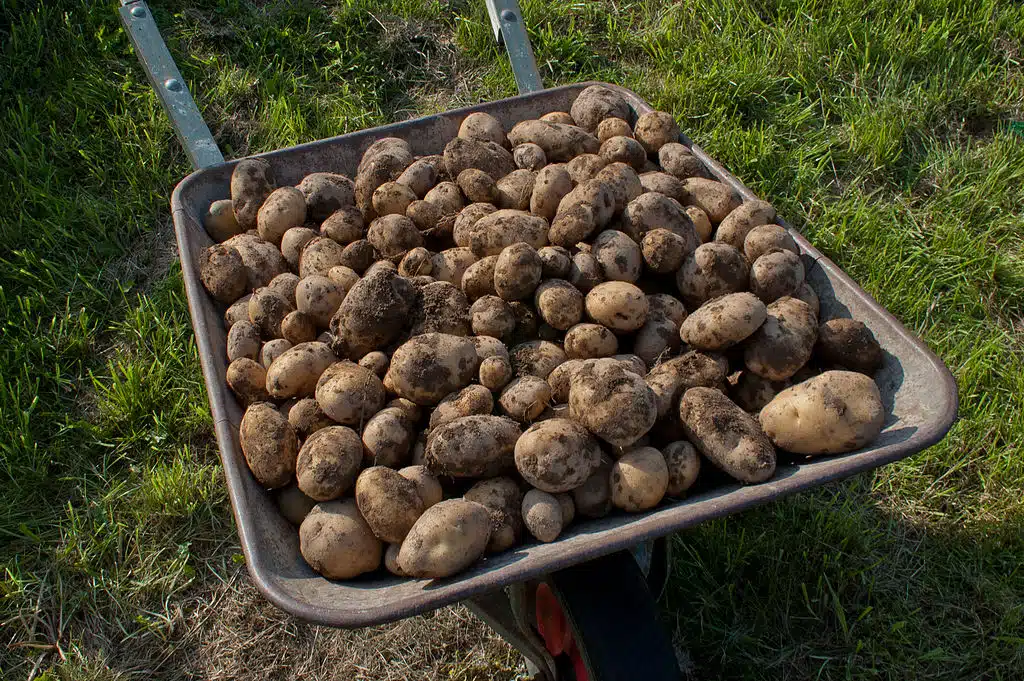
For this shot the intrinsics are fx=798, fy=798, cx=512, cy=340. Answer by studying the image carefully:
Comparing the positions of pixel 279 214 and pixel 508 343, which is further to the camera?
pixel 279 214

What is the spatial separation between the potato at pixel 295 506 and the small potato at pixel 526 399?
0.48m

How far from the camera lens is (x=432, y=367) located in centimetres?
185

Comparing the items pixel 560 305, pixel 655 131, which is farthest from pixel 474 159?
pixel 560 305

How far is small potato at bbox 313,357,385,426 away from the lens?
1.83 metres

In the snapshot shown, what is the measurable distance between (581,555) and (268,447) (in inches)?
29.2

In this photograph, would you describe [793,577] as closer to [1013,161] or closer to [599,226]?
[599,226]

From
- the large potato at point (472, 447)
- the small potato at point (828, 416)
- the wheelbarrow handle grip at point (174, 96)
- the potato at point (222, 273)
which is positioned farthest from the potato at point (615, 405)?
the wheelbarrow handle grip at point (174, 96)

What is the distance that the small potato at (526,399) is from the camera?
1.81 metres

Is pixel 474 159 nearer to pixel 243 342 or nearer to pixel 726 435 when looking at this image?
pixel 243 342

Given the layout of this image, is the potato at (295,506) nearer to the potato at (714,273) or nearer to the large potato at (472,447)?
the large potato at (472,447)

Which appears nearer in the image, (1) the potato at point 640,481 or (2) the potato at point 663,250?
(1) the potato at point 640,481

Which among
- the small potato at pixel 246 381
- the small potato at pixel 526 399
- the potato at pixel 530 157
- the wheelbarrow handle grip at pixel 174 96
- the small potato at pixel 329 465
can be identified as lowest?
the small potato at pixel 526 399

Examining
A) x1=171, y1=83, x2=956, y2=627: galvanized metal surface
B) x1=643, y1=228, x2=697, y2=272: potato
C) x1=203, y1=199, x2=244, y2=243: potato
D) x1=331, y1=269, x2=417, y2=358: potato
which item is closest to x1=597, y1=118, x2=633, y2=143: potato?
x1=643, y1=228, x2=697, y2=272: potato

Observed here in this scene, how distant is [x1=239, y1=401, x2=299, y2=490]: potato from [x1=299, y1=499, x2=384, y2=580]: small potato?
0.12 metres
